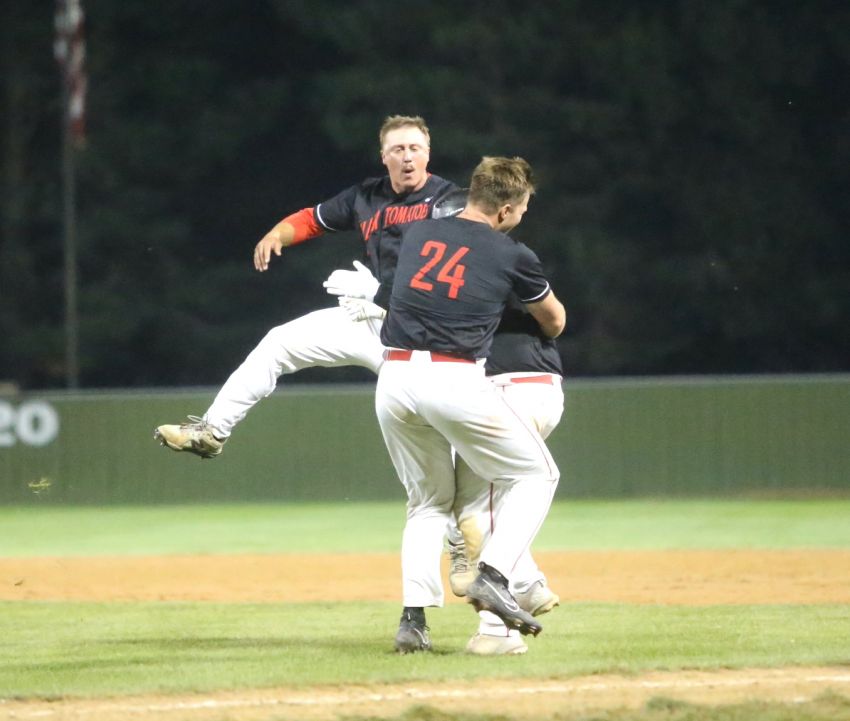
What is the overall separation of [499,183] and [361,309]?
1.15 m

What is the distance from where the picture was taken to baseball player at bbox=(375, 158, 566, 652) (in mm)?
5926

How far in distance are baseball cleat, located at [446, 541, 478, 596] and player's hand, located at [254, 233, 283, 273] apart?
1472 millimetres

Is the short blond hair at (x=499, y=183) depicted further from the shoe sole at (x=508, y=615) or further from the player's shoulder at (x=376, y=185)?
the shoe sole at (x=508, y=615)

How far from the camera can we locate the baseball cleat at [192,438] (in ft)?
21.3

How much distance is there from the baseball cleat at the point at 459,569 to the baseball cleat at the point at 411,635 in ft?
0.89

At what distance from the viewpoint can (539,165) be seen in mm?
28172

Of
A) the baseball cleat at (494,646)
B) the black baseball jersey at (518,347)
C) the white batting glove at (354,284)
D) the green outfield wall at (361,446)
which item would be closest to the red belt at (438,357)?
the black baseball jersey at (518,347)

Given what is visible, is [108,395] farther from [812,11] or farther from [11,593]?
[812,11]

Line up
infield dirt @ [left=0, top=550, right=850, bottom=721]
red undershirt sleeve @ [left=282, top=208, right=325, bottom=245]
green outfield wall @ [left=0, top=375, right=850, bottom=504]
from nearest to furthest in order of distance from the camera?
infield dirt @ [left=0, top=550, right=850, bottom=721] → red undershirt sleeve @ [left=282, top=208, right=325, bottom=245] → green outfield wall @ [left=0, top=375, right=850, bottom=504]

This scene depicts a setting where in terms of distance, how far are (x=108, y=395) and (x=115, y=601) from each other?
7099mm

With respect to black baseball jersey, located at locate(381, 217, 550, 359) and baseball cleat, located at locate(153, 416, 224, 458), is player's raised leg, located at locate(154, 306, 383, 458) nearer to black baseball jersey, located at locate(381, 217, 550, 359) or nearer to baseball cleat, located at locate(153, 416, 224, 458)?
baseball cleat, located at locate(153, 416, 224, 458)

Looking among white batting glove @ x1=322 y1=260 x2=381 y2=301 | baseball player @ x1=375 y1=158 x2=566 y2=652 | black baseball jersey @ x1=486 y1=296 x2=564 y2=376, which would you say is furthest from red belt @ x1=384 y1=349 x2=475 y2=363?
white batting glove @ x1=322 y1=260 x2=381 y2=301

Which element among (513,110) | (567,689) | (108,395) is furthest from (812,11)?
(567,689)

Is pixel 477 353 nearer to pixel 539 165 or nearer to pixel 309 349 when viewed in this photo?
pixel 309 349
